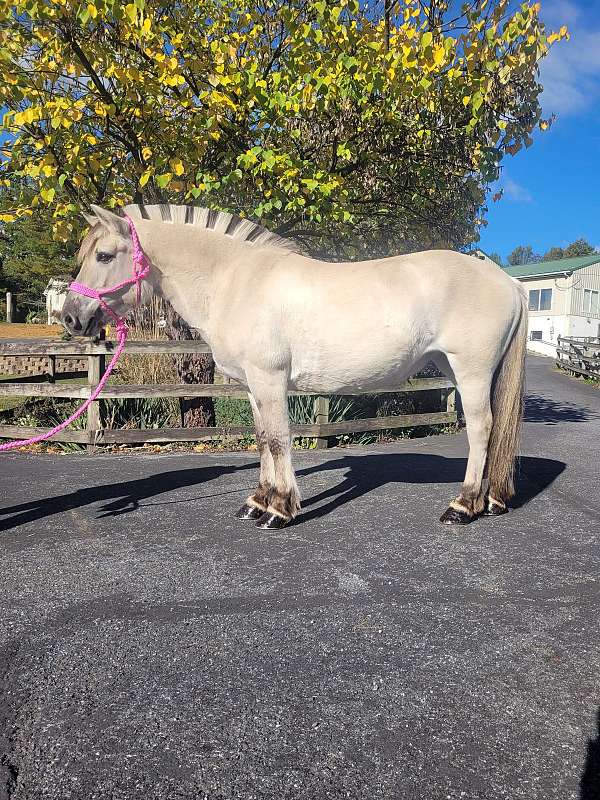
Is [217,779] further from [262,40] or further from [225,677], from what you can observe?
[262,40]

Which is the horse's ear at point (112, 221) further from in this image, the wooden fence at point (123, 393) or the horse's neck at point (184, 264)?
the wooden fence at point (123, 393)

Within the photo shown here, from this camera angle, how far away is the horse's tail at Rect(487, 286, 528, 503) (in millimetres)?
4422

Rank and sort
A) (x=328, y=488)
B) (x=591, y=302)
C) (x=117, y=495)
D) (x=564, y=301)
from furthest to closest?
1. (x=591, y=302)
2. (x=564, y=301)
3. (x=328, y=488)
4. (x=117, y=495)

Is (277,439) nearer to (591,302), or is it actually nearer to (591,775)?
(591,775)

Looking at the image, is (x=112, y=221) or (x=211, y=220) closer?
(x=112, y=221)

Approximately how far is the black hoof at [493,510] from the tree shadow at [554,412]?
21.2 ft

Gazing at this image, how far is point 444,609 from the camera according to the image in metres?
2.90

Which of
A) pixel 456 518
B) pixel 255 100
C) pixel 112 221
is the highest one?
pixel 255 100

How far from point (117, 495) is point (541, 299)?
37085mm

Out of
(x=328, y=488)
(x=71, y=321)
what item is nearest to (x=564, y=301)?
(x=328, y=488)

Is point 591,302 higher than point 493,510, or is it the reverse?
point 591,302

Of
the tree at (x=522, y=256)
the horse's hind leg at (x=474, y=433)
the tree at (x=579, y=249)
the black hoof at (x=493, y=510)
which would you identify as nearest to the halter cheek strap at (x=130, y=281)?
the horse's hind leg at (x=474, y=433)

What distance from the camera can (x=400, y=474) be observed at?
19.9 feet

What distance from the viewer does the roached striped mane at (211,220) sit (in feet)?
14.0
